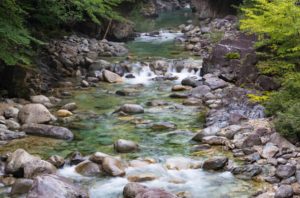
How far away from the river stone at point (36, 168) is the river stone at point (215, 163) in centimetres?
258

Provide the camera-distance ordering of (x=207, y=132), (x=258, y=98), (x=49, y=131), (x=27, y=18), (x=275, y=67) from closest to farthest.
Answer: (x=207, y=132)
(x=49, y=131)
(x=258, y=98)
(x=275, y=67)
(x=27, y=18)

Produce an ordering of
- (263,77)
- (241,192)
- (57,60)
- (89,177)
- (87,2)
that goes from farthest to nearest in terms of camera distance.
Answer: (57,60), (87,2), (263,77), (89,177), (241,192)

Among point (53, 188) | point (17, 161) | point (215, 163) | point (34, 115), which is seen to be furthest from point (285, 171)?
point (34, 115)

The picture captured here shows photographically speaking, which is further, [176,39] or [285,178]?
[176,39]

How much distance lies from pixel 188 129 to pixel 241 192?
10.7 ft

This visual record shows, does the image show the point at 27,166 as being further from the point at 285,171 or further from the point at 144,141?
the point at 285,171

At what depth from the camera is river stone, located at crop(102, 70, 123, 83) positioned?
1549cm

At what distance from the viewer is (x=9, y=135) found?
31.2 feet

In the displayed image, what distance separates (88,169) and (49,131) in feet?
7.21

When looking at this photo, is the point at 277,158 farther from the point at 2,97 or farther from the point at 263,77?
the point at 2,97

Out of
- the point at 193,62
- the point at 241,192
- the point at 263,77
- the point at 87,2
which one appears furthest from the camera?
→ the point at 193,62

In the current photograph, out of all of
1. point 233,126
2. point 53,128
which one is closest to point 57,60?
point 53,128

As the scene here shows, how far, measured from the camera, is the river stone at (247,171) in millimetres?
7633

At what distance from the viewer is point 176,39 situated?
24359 millimetres
